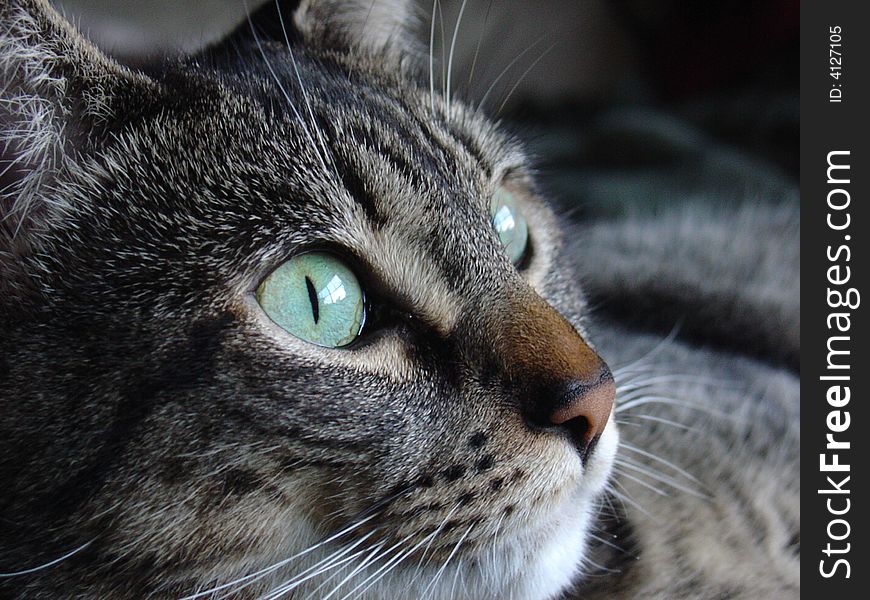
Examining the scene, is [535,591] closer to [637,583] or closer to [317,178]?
[637,583]

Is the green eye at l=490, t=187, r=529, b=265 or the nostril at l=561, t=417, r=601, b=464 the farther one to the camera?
the green eye at l=490, t=187, r=529, b=265

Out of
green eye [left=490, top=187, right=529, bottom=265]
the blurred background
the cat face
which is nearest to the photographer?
the cat face

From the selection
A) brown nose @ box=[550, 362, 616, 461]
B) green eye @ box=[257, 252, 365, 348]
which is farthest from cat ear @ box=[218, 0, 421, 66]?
brown nose @ box=[550, 362, 616, 461]

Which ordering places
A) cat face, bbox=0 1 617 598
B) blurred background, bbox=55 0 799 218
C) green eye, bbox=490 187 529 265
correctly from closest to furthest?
cat face, bbox=0 1 617 598 → green eye, bbox=490 187 529 265 → blurred background, bbox=55 0 799 218

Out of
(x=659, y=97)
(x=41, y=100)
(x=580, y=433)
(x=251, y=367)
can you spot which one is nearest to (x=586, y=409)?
(x=580, y=433)

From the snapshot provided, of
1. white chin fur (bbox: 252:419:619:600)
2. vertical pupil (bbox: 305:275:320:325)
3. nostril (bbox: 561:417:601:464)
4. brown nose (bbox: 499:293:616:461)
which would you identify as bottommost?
white chin fur (bbox: 252:419:619:600)

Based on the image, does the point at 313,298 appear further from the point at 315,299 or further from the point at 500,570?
the point at 500,570

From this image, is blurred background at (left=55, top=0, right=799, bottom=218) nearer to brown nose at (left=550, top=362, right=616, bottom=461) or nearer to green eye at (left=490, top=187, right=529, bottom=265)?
green eye at (left=490, top=187, right=529, bottom=265)
